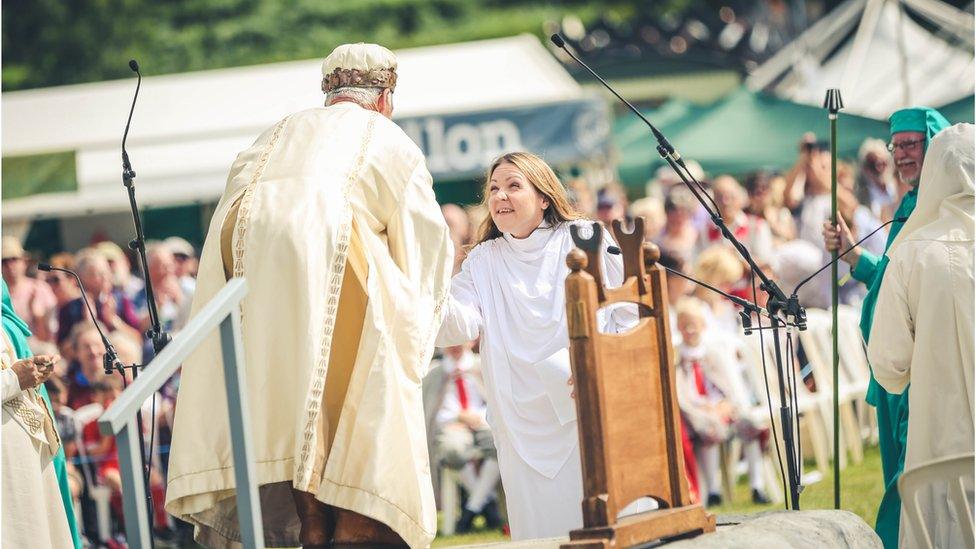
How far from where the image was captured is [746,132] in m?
16.7

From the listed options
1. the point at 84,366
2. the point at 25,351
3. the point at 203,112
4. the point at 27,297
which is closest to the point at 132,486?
the point at 25,351

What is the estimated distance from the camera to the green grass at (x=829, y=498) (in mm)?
8766

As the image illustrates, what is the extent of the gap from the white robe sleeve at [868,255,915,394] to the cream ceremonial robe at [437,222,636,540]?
101 centimetres

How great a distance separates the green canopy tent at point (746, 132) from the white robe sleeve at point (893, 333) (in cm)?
1033

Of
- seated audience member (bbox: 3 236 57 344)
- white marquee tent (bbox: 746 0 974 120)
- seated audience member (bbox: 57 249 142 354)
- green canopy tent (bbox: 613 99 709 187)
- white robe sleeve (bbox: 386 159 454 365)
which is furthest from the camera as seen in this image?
green canopy tent (bbox: 613 99 709 187)

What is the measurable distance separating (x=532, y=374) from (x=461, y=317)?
0.38 metres

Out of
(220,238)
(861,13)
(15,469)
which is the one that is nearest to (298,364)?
(220,238)

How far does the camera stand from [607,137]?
14406 millimetres

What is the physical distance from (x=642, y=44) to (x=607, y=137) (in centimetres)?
1235

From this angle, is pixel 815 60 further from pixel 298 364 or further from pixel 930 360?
pixel 298 364

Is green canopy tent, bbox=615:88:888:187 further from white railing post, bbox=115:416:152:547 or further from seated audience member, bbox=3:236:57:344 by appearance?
white railing post, bbox=115:416:152:547

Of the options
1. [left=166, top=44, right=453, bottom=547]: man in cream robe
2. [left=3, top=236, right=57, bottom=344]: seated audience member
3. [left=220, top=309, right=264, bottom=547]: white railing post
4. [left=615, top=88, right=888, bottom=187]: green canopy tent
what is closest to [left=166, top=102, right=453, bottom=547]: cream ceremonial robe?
[left=166, top=44, right=453, bottom=547]: man in cream robe

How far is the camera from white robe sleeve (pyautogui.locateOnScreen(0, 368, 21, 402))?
19.4ft

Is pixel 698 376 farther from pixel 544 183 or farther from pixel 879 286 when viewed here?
pixel 544 183
